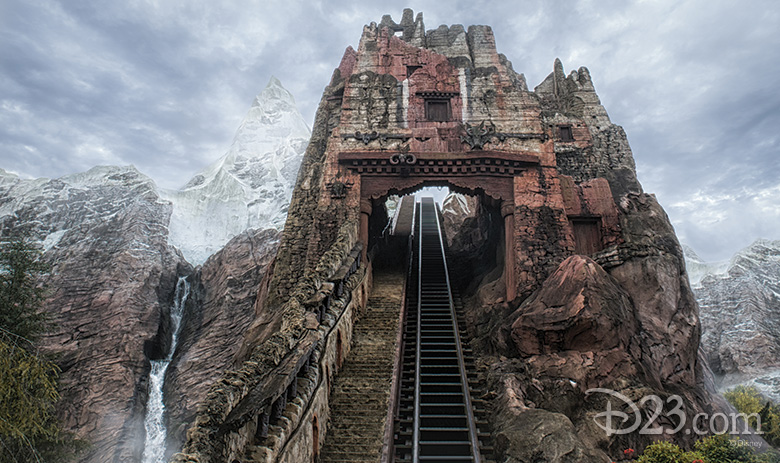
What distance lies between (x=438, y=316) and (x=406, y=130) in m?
6.18

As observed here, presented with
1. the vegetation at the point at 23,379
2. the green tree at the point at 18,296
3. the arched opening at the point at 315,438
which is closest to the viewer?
the arched opening at the point at 315,438

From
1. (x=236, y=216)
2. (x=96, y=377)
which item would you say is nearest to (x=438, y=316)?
(x=96, y=377)

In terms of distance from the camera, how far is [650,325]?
11.0 m

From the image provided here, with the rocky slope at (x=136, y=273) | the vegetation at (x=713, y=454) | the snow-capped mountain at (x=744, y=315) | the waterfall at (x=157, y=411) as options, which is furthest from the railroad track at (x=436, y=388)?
the snow-capped mountain at (x=744, y=315)

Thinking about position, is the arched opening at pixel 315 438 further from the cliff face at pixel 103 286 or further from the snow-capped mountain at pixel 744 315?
the snow-capped mountain at pixel 744 315

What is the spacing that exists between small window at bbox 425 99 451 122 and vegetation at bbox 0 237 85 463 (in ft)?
40.5

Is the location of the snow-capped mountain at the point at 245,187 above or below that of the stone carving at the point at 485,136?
above

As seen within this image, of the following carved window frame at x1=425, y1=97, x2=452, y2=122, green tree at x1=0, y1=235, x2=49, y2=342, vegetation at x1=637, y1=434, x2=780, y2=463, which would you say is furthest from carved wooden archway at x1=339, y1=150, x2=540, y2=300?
green tree at x1=0, y1=235, x2=49, y2=342

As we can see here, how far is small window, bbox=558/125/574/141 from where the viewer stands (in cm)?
2341

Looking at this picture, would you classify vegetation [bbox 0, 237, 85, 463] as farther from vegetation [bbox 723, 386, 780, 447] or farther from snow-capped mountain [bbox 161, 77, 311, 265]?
vegetation [bbox 723, 386, 780, 447]

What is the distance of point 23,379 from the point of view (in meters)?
8.05

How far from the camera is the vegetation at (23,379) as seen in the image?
7.90 metres

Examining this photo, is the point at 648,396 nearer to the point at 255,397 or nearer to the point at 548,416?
the point at 548,416

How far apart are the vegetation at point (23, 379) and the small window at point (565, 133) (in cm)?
2106
